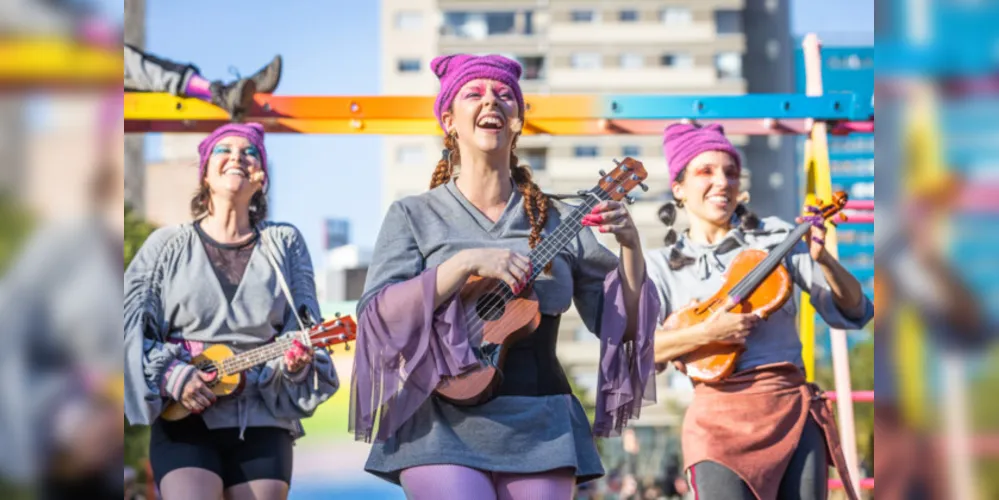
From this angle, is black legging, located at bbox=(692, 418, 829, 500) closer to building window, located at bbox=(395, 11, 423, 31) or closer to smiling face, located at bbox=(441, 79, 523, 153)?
smiling face, located at bbox=(441, 79, 523, 153)

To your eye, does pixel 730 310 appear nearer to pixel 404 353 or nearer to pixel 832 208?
pixel 832 208

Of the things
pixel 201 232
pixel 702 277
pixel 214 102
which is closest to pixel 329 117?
pixel 214 102

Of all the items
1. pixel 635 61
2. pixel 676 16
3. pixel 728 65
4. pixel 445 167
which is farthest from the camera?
pixel 676 16

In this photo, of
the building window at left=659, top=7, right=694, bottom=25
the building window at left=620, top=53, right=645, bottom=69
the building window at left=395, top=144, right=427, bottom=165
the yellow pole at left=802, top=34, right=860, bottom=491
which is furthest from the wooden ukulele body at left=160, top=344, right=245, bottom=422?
the building window at left=659, top=7, right=694, bottom=25

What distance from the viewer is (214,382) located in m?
3.85

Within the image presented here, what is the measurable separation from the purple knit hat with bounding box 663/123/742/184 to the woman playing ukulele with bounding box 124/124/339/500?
1.38m

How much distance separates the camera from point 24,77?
1.09m

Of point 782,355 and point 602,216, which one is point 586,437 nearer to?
point 602,216

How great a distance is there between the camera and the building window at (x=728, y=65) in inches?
1845

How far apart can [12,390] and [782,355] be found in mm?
3276

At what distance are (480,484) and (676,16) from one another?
46.7m

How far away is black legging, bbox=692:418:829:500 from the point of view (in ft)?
12.6

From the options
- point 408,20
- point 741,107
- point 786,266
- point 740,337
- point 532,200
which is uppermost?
point 408,20

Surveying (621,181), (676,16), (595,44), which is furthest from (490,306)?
(676,16)
